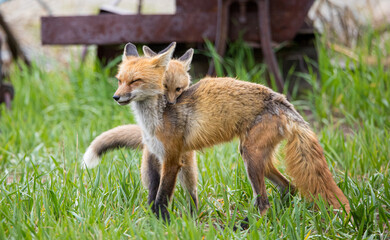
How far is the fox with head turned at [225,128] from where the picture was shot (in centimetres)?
344

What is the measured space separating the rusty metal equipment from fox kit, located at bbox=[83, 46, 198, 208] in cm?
256

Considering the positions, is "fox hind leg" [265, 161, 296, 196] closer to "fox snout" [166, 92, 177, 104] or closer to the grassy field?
the grassy field

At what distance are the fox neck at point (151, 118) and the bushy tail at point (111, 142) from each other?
411mm

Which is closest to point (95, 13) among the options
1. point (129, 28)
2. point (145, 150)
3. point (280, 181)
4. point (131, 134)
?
point (129, 28)

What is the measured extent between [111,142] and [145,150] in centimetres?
35

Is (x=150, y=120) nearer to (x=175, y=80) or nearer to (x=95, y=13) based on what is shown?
(x=175, y=80)

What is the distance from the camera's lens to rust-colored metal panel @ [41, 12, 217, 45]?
6824mm

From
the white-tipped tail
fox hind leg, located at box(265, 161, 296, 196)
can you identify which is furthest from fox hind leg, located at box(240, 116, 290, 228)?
the white-tipped tail

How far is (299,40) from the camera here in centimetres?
748

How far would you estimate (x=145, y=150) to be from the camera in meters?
3.82

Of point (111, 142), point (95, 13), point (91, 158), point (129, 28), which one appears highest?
point (95, 13)

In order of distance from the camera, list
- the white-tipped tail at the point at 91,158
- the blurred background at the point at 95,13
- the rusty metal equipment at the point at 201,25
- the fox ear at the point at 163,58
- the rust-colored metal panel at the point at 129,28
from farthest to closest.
Answer: the blurred background at the point at 95,13 < the rust-colored metal panel at the point at 129,28 < the rusty metal equipment at the point at 201,25 < the white-tipped tail at the point at 91,158 < the fox ear at the point at 163,58

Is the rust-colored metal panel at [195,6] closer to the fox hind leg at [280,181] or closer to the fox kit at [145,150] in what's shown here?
the fox kit at [145,150]

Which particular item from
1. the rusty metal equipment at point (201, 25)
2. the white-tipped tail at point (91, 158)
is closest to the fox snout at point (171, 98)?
the white-tipped tail at point (91, 158)
